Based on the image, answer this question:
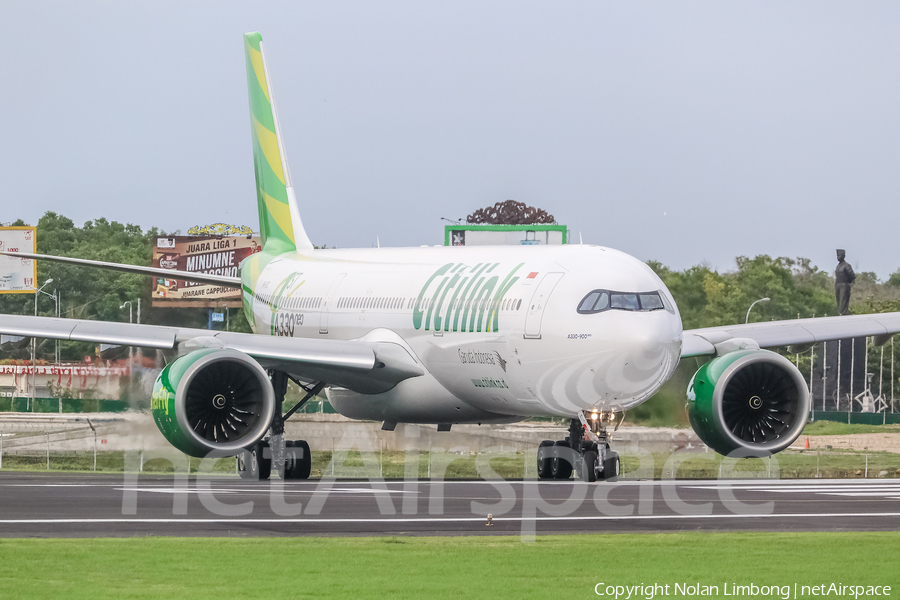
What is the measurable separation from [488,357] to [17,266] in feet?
279

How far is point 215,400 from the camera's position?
2362cm

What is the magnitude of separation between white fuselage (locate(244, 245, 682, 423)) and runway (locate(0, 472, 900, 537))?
1599mm

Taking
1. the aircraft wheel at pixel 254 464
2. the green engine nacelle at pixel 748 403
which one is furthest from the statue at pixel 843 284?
the green engine nacelle at pixel 748 403

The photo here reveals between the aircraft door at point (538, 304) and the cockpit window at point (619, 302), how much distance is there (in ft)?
2.93

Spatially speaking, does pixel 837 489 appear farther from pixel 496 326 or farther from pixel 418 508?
pixel 418 508

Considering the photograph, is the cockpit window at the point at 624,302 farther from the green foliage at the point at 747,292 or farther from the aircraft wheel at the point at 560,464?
the green foliage at the point at 747,292

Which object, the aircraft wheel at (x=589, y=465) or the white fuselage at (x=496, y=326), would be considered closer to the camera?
the white fuselage at (x=496, y=326)

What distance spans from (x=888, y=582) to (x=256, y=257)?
26979 mm

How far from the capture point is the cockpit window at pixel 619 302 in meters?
22.3

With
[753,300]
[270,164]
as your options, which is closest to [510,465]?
[270,164]

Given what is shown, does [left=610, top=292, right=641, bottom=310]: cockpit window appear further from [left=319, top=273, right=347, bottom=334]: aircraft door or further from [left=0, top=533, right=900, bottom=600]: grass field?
[left=319, top=273, right=347, bottom=334]: aircraft door

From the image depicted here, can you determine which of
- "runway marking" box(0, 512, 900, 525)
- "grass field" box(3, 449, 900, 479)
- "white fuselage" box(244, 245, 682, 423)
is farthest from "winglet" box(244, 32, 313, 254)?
"runway marking" box(0, 512, 900, 525)

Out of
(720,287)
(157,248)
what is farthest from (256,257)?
(157,248)

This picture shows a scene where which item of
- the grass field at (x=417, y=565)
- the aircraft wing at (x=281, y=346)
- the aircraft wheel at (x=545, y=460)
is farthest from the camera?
the aircraft wheel at (x=545, y=460)
